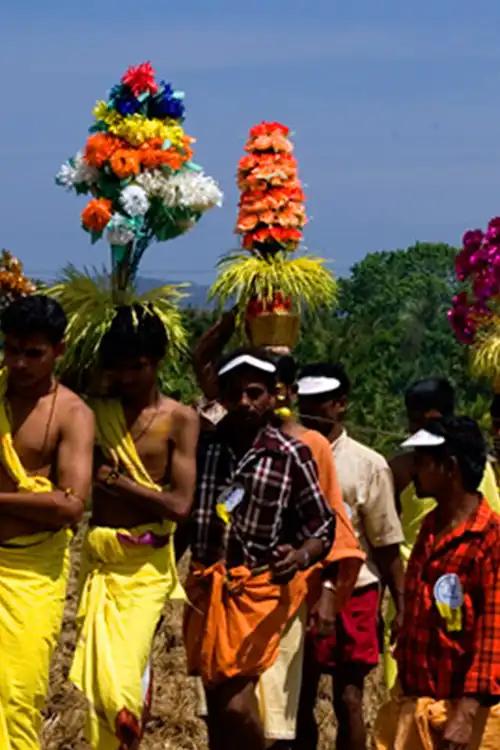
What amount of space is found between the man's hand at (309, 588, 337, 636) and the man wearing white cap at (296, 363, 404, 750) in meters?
0.56

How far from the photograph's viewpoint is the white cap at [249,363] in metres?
7.72

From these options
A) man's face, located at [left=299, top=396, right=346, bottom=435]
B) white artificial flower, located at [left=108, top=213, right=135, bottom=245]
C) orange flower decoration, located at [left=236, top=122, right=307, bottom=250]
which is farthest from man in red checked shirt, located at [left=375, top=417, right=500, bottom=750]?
orange flower decoration, located at [left=236, top=122, right=307, bottom=250]

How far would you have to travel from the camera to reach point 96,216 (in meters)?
8.20

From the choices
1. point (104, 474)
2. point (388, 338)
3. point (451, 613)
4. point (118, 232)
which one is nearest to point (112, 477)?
point (104, 474)

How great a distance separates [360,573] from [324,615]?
704 millimetres

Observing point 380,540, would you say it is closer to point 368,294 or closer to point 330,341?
point 330,341

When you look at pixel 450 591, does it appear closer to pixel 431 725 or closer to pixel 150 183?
pixel 431 725

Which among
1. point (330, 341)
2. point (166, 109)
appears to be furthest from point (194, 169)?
point (330, 341)

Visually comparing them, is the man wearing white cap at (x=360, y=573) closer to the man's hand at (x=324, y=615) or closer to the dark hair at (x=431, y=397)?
the dark hair at (x=431, y=397)

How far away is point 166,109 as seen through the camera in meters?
8.41

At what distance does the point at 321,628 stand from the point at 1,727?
1.59 m

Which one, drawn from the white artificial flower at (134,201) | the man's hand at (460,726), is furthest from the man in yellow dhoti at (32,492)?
the man's hand at (460,726)

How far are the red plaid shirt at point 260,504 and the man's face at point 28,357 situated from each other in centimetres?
89

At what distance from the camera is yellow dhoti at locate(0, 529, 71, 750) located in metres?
7.21
